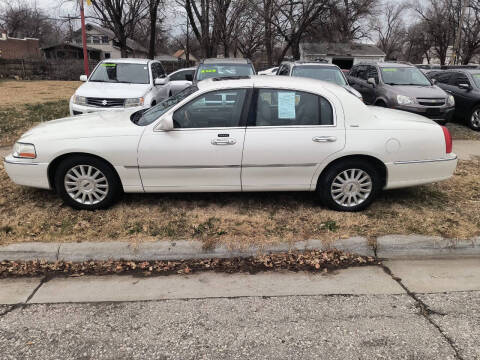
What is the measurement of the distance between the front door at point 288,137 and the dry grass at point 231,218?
46 centimetres

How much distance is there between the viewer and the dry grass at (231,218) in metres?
4.00

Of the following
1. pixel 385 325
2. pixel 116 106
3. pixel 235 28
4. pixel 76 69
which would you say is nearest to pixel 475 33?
pixel 235 28

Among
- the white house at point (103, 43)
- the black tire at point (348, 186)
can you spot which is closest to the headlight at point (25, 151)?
the black tire at point (348, 186)

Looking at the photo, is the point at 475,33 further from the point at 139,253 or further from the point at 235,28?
the point at 139,253

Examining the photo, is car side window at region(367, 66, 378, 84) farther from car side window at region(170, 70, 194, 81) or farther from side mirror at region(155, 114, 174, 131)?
Result: side mirror at region(155, 114, 174, 131)

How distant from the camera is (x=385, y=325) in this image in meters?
2.86

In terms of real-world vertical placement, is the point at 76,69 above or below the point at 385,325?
above

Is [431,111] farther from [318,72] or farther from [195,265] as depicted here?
[195,265]

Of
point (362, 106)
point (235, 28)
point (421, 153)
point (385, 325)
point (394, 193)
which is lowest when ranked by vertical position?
point (385, 325)

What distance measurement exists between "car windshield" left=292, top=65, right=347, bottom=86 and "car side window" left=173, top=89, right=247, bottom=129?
6.08 meters

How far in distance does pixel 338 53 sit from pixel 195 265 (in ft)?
131

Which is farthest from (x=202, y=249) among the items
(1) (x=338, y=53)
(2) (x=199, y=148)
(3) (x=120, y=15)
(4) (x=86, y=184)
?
(1) (x=338, y=53)

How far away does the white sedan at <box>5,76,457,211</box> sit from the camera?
421cm

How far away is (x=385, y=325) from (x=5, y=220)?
4050 mm
